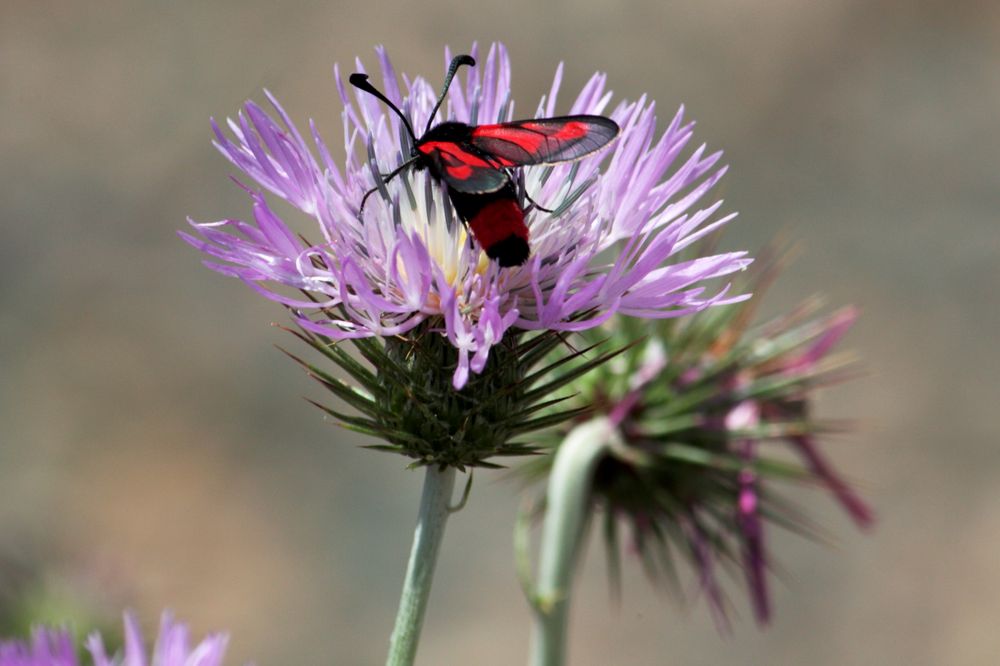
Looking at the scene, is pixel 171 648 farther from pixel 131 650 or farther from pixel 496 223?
pixel 496 223

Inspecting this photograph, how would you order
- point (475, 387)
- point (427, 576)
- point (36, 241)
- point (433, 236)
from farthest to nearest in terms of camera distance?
point (36, 241) < point (433, 236) < point (475, 387) < point (427, 576)

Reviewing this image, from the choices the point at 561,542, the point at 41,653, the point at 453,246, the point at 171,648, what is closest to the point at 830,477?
the point at 561,542

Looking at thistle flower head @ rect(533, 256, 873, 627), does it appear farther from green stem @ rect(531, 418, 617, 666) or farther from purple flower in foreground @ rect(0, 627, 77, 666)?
purple flower in foreground @ rect(0, 627, 77, 666)

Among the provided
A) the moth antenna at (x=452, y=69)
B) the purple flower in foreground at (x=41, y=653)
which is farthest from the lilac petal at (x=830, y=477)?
the purple flower in foreground at (x=41, y=653)

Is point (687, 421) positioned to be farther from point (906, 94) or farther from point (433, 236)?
point (906, 94)

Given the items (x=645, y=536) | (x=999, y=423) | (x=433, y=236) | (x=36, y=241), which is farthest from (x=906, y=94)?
(x=433, y=236)

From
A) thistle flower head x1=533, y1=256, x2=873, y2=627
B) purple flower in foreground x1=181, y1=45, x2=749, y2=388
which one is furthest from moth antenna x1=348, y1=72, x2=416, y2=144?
thistle flower head x1=533, y1=256, x2=873, y2=627
